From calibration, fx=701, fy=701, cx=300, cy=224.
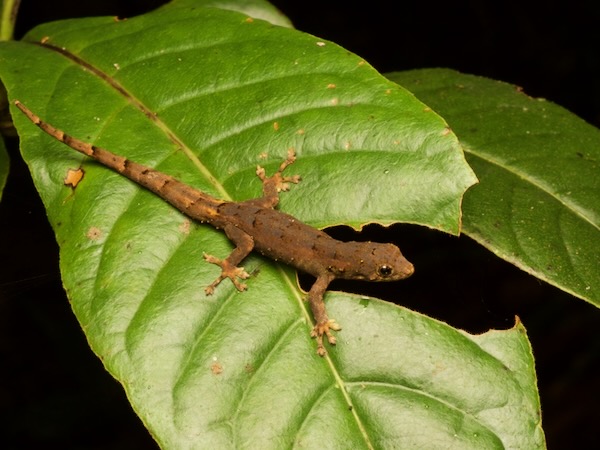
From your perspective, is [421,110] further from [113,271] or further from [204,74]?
[113,271]

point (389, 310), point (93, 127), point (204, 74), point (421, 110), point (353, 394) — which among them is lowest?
point (353, 394)

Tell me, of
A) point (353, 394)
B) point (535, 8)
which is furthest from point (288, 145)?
point (535, 8)

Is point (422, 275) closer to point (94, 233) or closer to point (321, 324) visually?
point (321, 324)

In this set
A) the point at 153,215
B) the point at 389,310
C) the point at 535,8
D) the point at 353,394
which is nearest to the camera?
the point at 353,394

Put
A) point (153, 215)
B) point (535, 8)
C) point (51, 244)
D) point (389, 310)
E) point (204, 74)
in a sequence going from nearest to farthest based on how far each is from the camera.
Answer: point (389, 310), point (153, 215), point (204, 74), point (51, 244), point (535, 8)

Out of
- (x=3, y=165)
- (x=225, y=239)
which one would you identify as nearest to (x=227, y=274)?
(x=225, y=239)

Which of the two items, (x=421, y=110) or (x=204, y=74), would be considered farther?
(x=204, y=74)

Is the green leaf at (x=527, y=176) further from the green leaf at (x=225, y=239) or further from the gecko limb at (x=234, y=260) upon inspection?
the gecko limb at (x=234, y=260)
